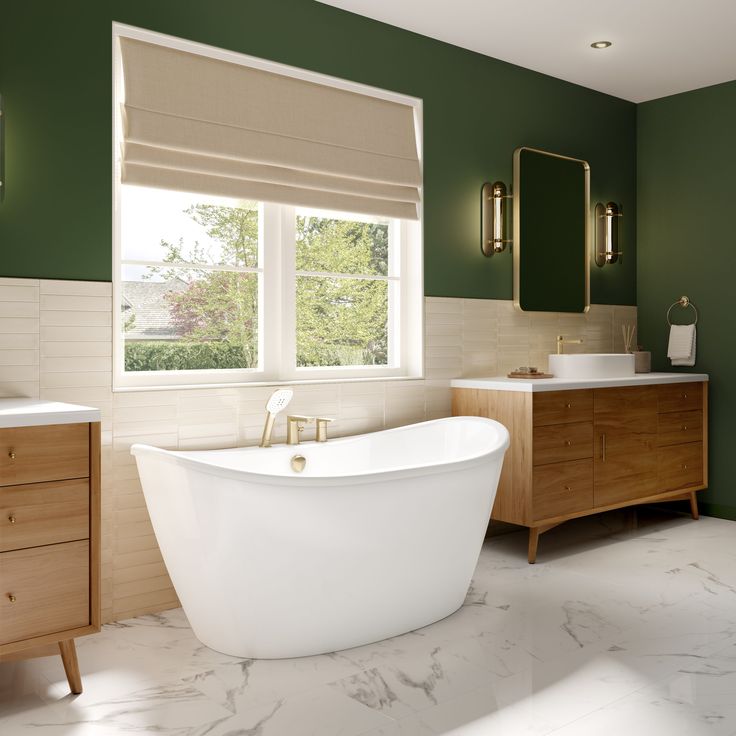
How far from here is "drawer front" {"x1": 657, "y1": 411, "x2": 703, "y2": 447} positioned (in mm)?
4141

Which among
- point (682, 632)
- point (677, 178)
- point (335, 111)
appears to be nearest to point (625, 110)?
point (677, 178)

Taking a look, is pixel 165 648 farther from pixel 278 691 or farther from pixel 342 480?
pixel 342 480

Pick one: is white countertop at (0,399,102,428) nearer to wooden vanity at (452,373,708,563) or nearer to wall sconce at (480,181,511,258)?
wooden vanity at (452,373,708,563)

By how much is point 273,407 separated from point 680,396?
2.41 meters

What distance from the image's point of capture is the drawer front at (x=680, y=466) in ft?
13.6

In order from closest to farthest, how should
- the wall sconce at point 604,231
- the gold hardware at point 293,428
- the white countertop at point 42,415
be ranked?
1. the white countertop at point 42,415
2. the gold hardware at point 293,428
3. the wall sconce at point 604,231

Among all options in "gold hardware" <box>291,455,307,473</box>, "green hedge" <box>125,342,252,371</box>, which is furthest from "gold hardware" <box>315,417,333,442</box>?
"green hedge" <box>125,342,252,371</box>

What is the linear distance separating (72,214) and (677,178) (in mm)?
3601

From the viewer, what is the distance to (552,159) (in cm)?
434

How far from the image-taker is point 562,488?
11.8 feet

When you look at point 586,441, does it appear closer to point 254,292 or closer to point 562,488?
point 562,488

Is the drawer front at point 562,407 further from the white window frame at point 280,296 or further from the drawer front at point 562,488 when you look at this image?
the white window frame at point 280,296

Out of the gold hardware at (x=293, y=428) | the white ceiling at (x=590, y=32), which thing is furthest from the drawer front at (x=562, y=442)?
the white ceiling at (x=590, y=32)

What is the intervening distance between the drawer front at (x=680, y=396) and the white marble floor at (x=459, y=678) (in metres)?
1.21
